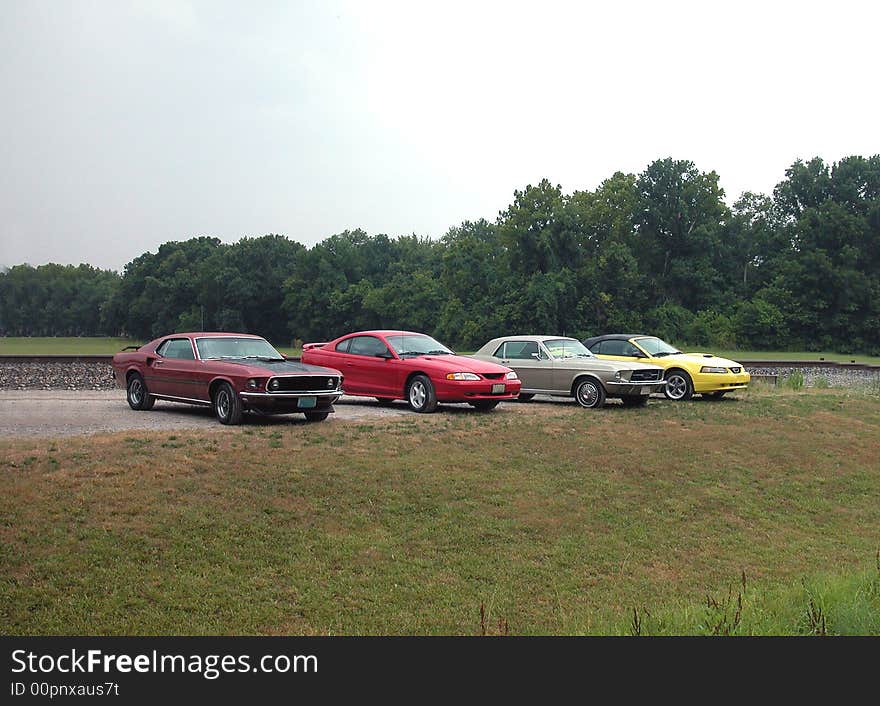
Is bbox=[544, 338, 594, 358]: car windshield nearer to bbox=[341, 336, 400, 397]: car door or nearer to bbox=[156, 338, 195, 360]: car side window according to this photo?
bbox=[341, 336, 400, 397]: car door

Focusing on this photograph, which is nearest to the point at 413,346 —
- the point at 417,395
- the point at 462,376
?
the point at 417,395

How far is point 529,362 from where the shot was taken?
67.6 feet

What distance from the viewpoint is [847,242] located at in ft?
240

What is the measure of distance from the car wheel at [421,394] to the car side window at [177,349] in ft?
14.4

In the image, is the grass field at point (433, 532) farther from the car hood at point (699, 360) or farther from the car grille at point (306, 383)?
the car hood at point (699, 360)

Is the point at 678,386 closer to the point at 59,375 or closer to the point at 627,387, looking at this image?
the point at 627,387

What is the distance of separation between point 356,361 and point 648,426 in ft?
20.0

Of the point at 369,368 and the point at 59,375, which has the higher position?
the point at 369,368

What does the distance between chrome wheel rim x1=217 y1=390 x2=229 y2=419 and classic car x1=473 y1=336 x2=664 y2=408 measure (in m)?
7.33

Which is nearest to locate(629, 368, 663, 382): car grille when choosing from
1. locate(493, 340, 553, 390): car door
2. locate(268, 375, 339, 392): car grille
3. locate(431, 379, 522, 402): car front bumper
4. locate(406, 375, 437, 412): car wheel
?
locate(493, 340, 553, 390): car door

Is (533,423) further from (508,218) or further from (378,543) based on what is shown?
(508,218)

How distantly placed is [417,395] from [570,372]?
4.01 m

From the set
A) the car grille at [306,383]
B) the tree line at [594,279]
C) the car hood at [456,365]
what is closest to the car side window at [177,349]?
the car grille at [306,383]
